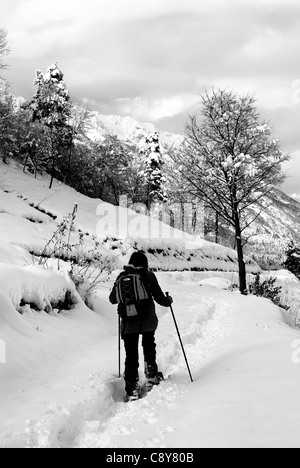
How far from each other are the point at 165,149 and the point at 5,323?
12.7m

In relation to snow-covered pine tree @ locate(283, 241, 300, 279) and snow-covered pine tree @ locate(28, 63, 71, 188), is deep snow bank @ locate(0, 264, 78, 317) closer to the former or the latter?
snow-covered pine tree @ locate(28, 63, 71, 188)

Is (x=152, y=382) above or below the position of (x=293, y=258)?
below

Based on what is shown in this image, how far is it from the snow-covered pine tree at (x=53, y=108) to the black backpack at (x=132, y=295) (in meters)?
28.4

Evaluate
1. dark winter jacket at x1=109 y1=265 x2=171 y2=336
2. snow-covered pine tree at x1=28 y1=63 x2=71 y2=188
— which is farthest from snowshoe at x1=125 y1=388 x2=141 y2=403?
snow-covered pine tree at x1=28 y1=63 x2=71 y2=188

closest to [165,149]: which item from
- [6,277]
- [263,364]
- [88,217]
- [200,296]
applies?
[200,296]

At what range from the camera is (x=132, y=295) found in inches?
190

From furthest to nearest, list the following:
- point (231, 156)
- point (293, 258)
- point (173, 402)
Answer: point (293, 258), point (231, 156), point (173, 402)

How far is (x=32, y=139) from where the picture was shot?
31.0m

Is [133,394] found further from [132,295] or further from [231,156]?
[231,156]

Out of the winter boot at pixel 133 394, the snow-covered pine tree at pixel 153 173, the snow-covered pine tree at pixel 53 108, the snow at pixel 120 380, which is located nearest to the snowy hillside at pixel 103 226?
the snow-covered pine tree at pixel 53 108

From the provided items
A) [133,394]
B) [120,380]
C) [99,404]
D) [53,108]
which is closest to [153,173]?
[53,108]

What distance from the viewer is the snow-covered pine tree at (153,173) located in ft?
152

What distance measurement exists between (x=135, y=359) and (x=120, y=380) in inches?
15.7
